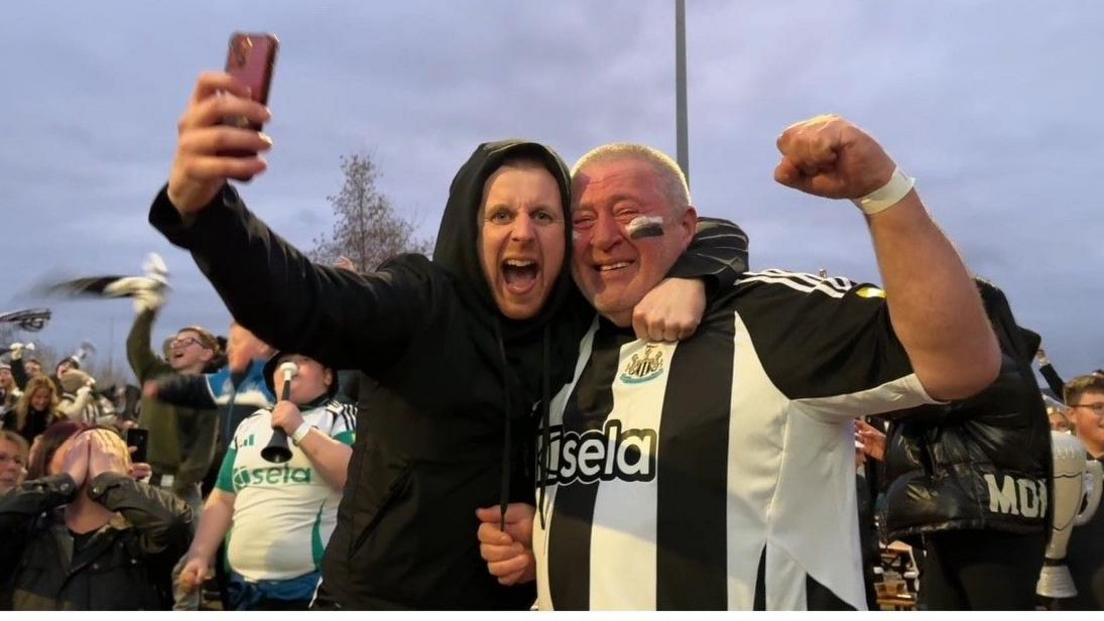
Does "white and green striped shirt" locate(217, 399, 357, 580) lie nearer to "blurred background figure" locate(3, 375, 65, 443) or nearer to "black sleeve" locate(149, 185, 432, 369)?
"black sleeve" locate(149, 185, 432, 369)

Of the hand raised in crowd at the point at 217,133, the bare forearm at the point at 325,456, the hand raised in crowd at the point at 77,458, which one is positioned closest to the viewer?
the hand raised in crowd at the point at 217,133

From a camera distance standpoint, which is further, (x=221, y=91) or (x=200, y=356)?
(x=200, y=356)

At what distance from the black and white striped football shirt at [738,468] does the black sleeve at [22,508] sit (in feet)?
8.82

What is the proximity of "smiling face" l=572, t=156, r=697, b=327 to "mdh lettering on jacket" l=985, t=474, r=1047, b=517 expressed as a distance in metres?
1.94

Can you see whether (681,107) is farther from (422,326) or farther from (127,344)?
(422,326)

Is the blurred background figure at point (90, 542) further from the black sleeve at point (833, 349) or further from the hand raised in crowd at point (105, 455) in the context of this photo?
the black sleeve at point (833, 349)

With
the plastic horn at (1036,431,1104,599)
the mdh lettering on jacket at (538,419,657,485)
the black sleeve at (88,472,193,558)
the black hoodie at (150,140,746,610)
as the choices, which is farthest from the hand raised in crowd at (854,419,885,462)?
the black sleeve at (88,472,193,558)

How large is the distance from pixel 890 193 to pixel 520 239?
3.05 feet

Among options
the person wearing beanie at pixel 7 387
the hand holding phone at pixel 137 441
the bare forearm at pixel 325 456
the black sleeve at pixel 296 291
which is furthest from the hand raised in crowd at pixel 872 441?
the person wearing beanie at pixel 7 387

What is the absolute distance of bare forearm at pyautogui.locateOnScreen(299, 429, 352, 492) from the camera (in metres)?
4.21

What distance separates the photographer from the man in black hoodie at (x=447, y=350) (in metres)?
2.00

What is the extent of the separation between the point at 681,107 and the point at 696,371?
24.6ft

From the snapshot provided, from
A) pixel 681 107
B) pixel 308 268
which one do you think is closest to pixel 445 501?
pixel 308 268

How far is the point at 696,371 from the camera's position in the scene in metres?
2.10
